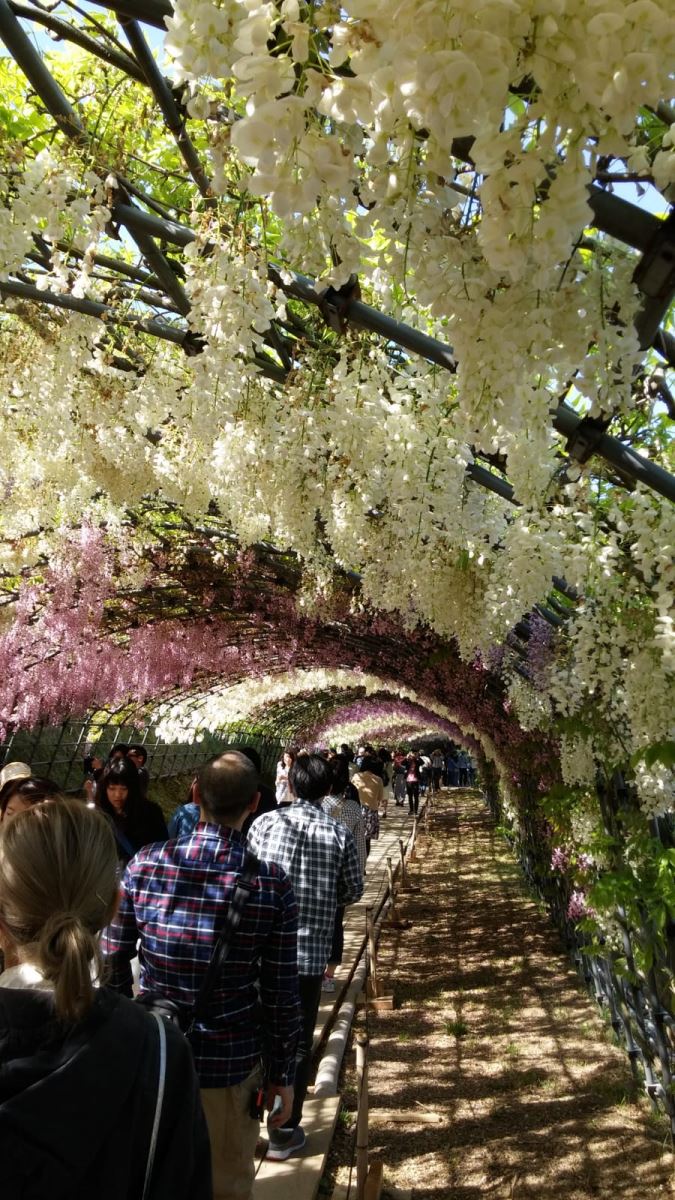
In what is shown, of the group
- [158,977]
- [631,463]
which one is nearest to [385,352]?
[631,463]

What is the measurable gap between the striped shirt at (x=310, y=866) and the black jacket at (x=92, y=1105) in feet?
7.56

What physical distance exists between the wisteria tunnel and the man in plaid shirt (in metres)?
1.23

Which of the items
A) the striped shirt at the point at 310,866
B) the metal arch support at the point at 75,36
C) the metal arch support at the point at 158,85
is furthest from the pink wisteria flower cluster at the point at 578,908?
the metal arch support at the point at 75,36

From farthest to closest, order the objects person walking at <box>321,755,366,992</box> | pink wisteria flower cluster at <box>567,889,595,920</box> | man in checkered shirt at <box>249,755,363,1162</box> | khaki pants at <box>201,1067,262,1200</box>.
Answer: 1. pink wisteria flower cluster at <box>567,889,595,920</box>
2. person walking at <box>321,755,366,992</box>
3. man in checkered shirt at <box>249,755,363,1162</box>
4. khaki pants at <box>201,1067,262,1200</box>

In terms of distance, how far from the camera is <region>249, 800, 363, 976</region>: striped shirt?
3598 mm

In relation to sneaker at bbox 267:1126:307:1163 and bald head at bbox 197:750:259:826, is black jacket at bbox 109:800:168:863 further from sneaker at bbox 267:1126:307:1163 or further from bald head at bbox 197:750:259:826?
bald head at bbox 197:750:259:826

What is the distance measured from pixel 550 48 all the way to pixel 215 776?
1.84m

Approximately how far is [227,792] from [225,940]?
0.37 metres

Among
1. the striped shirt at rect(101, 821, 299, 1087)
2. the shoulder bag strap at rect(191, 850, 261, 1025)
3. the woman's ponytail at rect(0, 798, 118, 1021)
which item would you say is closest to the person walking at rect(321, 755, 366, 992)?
the striped shirt at rect(101, 821, 299, 1087)

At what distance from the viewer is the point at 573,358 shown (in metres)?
1.54

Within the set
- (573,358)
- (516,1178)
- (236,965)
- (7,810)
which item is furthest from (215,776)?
(516,1178)

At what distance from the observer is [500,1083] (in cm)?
566

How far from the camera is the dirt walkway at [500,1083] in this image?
14.5 feet

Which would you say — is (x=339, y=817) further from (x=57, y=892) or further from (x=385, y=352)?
(x=57, y=892)
